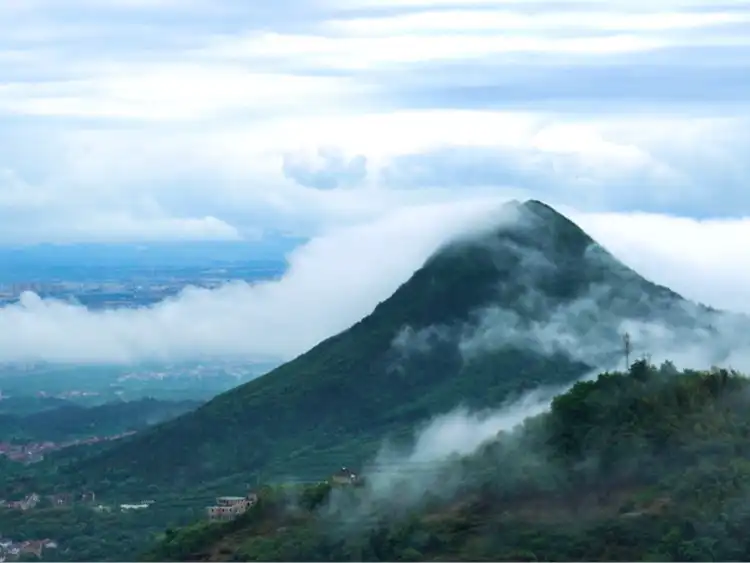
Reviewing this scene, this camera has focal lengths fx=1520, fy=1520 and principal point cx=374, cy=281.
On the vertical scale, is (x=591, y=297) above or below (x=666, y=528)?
above

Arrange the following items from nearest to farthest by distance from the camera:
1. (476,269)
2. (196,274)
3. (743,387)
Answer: (743,387) → (196,274) → (476,269)

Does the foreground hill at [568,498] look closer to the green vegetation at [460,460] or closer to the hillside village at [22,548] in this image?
the green vegetation at [460,460]

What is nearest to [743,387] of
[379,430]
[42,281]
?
[379,430]

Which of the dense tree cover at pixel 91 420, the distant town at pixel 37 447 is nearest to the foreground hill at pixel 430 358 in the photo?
the dense tree cover at pixel 91 420

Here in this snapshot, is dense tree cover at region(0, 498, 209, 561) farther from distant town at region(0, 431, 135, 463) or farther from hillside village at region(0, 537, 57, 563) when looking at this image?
distant town at region(0, 431, 135, 463)

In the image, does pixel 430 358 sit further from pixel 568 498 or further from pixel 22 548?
pixel 568 498

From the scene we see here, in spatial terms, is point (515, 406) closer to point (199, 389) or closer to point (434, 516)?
point (199, 389)

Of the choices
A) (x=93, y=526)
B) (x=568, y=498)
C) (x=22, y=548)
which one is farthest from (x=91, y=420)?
(x=568, y=498)
